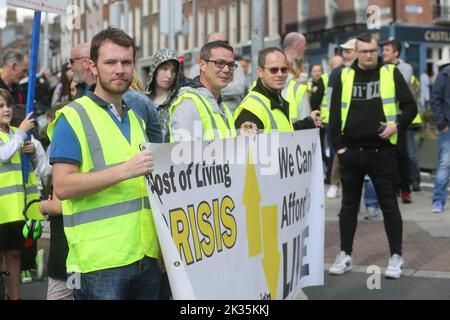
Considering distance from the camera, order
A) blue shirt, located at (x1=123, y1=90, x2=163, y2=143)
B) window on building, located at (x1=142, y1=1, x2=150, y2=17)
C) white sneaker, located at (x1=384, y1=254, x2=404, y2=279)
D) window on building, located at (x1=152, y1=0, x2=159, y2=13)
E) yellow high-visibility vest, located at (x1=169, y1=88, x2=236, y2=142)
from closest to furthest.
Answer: blue shirt, located at (x1=123, y1=90, x2=163, y2=143), yellow high-visibility vest, located at (x1=169, y1=88, x2=236, y2=142), white sneaker, located at (x1=384, y1=254, x2=404, y2=279), window on building, located at (x1=152, y1=0, x2=159, y2=13), window on building, located at (x1=142, y1=1, x2=150, y2=17)

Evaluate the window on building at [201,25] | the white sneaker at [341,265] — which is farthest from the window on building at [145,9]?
the white sneaker at [341,265]

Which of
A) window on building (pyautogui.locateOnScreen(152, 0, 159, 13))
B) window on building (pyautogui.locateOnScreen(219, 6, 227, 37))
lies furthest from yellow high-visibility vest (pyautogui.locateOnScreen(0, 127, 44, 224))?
window on building (pyautogui.locateOnScreen(152, 0, 159, 13))

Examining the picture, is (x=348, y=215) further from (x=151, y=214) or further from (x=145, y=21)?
(x=145, y=21)

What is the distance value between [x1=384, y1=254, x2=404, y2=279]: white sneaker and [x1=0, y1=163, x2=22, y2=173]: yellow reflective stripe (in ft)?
9.73

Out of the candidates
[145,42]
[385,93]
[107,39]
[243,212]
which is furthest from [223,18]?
[107,39]

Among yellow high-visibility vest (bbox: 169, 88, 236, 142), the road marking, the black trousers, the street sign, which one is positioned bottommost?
the road marking

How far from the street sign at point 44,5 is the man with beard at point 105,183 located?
75.6 inches

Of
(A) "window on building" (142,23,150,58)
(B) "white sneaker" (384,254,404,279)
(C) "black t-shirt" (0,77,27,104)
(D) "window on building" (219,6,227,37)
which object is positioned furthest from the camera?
(A) "window on building" (142,23,150,58)

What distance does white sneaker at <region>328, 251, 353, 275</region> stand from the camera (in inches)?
264

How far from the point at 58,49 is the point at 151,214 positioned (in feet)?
173

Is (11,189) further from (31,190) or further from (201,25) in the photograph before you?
(201,25)

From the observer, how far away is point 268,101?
5.38m

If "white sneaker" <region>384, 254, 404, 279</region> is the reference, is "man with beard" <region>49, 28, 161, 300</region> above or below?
above

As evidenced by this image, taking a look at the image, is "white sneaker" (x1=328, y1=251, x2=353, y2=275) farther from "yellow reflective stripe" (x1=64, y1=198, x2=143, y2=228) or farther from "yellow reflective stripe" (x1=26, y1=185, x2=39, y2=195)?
"yellow reflective stripe" (x1=64, y1=198, x2=143, y2=228)
